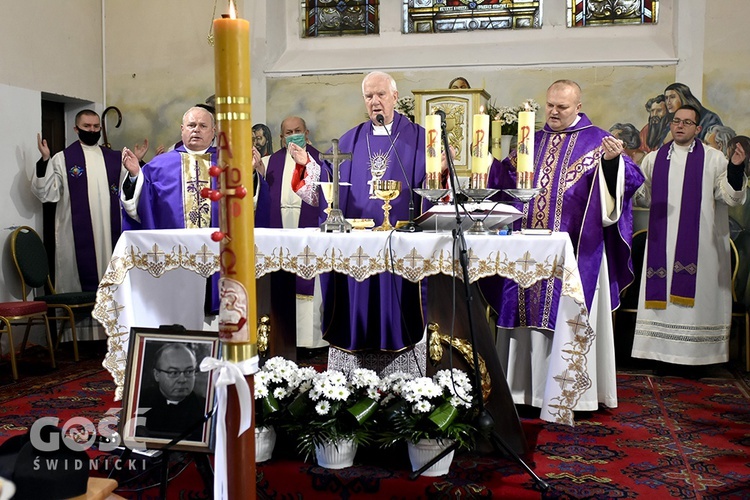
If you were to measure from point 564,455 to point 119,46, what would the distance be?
7050mm

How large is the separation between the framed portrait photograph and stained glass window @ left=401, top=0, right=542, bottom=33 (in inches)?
250

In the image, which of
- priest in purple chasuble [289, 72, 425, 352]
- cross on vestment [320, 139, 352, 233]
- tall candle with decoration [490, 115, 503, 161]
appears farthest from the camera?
tall candle with decoration [490, 115, 503, 161]

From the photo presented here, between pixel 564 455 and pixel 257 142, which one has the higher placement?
pixel 257 142

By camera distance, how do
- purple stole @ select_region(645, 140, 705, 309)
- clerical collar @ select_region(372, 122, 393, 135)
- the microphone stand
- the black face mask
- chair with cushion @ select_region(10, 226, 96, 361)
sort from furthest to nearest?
the black face mask < chair with cushion @ select_region(10, 226, 96, 361) < purple stole @ select_region(645, 140, 705, 309) < clerical collar @ select_region(372, 122, 393, 135) < the microphone stand

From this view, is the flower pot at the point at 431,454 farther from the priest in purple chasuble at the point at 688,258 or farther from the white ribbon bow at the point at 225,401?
the priest in purple chasuble at the point at 688,258

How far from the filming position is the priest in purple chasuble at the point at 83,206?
25.1ft

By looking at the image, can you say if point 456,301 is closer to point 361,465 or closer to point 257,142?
point 361,465

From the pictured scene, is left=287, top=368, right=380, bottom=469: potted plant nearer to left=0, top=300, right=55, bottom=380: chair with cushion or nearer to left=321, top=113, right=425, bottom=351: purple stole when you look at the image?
left=321, top=113, right=425, bottom=351: purple stole

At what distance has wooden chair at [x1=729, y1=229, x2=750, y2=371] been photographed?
21.4 feet

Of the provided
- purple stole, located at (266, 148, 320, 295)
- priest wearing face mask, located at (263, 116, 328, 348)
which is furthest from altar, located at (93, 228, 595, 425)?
purple stole, located at (266, 148, 320, 295)

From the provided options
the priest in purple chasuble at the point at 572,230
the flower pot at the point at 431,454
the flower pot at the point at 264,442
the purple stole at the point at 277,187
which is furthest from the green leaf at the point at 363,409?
the purple stole at the point at 277,187

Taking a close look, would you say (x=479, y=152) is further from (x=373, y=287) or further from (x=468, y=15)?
(x=468, y=15)

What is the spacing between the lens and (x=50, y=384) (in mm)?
5871

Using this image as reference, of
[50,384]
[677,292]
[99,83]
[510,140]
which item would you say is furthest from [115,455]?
[99,83]
